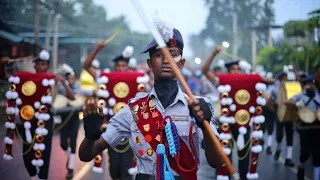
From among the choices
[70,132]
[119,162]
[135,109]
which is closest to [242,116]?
[119,162]

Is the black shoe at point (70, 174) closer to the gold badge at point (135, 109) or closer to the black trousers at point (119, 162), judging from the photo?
the black trousers at point (119, 162)

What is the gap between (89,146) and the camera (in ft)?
11.4

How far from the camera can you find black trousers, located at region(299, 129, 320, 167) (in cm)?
809

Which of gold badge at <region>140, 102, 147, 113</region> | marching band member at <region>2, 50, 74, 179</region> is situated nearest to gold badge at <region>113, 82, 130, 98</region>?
marching band member at <region>2, 50, 74, 179</region>

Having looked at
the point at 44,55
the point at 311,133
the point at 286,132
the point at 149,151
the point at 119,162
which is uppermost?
the point at 44,55

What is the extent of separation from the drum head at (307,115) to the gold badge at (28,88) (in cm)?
470

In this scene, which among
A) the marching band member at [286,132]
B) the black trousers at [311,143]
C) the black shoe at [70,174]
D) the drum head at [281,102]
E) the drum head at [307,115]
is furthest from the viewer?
the marching band member at [286,132]

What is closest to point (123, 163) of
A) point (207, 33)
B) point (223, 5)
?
point (223, 5)

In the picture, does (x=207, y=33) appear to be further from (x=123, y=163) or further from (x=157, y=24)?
(x=157, y=24)

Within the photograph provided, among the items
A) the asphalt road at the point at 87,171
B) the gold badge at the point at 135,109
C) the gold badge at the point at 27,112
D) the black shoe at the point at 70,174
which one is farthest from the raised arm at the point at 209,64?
the gold badge at the point at 135,109

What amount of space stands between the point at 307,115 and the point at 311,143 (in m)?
0.53

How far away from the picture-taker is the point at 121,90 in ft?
26.3

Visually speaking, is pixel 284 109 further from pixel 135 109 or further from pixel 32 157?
pixel 135 109

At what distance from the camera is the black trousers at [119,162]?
7.80 m
